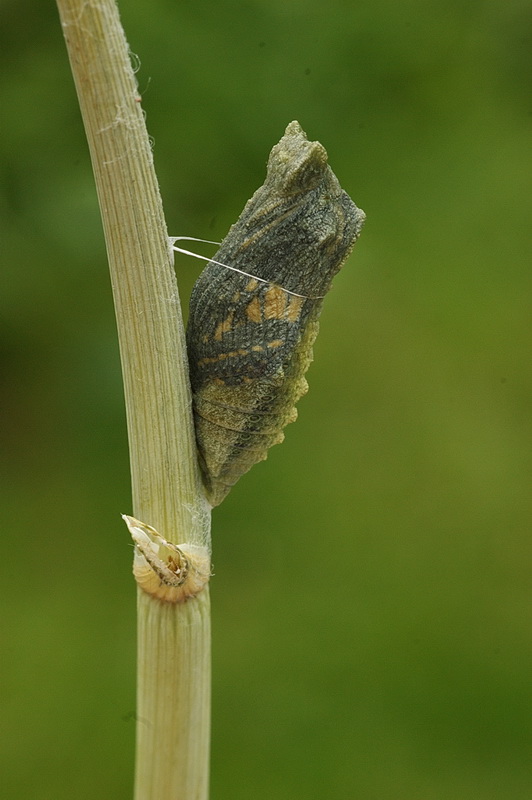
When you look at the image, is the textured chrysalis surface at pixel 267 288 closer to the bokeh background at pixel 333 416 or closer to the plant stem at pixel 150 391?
the plant stem at pixel 150 391

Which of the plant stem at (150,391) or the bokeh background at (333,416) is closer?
the plant stem at (150,391)

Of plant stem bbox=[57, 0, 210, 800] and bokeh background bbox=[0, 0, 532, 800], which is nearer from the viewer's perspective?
plant stem bbox=[57, 0, 210, 800]

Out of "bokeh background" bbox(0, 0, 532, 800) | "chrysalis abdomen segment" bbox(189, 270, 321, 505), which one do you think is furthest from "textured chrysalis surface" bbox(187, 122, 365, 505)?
"bokeh background" bbox(0, 0, 532, 800)

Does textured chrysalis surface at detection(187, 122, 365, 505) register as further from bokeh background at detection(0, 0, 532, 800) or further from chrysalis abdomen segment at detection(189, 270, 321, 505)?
bokeh background at detection(0, 0, 532, 800)

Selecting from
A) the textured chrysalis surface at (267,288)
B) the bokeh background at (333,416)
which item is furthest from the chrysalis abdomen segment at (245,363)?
the bokeh background at (333,416)

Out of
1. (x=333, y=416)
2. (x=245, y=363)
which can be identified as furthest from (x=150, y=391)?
(x=333, y=416)
